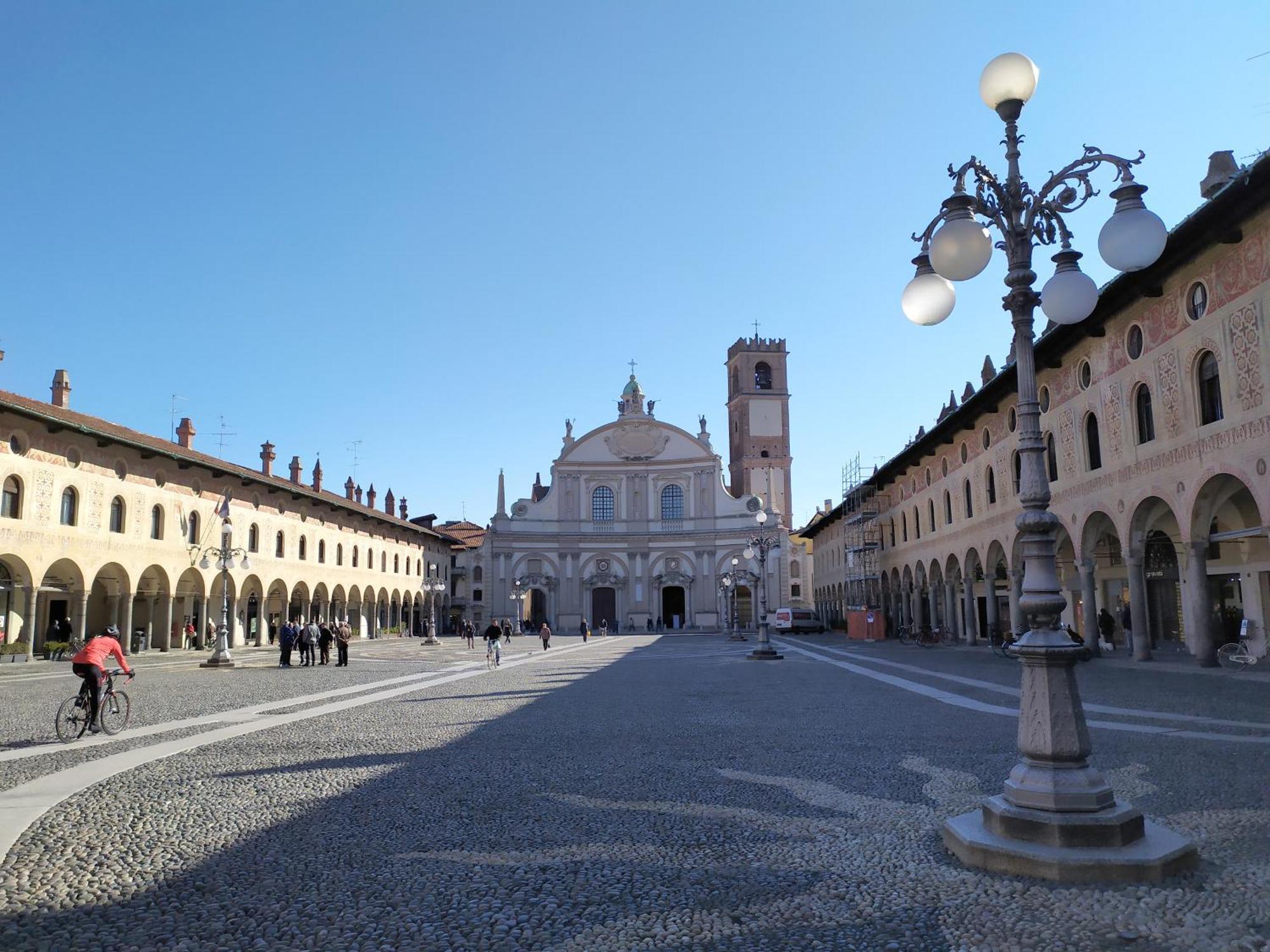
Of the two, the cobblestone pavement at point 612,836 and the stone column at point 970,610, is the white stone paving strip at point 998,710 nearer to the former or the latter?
the cobblestone pavement at point 612,836

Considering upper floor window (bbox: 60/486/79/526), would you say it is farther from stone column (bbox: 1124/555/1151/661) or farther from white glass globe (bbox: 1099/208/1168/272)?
white glass globe (bbox: 1099/208/1168/272)

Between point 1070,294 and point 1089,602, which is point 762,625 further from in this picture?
point 1070,294

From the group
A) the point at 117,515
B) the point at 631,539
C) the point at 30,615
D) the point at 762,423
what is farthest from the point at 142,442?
the point at 762,423

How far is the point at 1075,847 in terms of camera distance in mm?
4859

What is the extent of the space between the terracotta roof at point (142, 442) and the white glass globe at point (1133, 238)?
27.9m

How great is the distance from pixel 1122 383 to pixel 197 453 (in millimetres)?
33854

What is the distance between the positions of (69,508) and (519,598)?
123ft

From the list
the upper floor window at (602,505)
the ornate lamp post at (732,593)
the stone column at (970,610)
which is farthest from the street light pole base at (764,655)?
the upper floor window at (602,505)

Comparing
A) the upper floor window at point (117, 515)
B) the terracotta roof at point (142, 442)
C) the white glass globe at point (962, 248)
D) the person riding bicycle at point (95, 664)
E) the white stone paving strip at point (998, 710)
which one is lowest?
the white stone paving strip at point (998, 710)

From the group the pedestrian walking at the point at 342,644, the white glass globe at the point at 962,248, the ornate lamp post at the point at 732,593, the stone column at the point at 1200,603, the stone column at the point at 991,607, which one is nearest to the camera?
the white glass globe at the point at 962,248

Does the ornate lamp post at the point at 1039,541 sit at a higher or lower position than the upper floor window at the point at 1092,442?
lower

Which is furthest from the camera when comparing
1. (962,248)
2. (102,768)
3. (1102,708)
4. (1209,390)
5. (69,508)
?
(69,508)

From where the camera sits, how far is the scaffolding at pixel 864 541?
45.3 metres

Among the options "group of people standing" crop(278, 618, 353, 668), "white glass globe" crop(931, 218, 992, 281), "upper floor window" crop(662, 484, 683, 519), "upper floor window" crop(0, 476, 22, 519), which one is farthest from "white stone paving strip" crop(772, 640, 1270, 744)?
"upper floor window" crop(662, 484, 683, 519)
